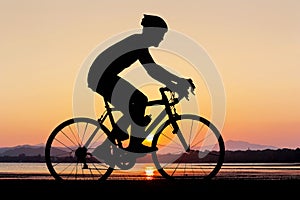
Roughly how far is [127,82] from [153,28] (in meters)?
1.07

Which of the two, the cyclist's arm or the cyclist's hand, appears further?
the cyclist's hand

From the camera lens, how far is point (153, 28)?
12008mm

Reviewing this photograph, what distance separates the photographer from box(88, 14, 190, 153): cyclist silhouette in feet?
39.3

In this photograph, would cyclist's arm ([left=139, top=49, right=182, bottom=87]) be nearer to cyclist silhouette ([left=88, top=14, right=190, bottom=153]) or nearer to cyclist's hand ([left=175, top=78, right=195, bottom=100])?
cyclist silhouette ([left=88, top=14, right=190, bottom=153])

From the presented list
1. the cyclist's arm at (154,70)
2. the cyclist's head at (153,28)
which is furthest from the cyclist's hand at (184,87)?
the cyclist's head at (153,28)

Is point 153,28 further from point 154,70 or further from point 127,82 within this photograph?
point 127,82

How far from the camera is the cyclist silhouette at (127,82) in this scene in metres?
12.0
